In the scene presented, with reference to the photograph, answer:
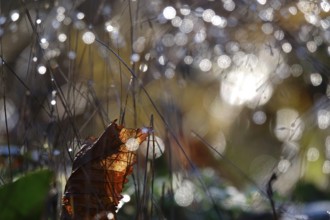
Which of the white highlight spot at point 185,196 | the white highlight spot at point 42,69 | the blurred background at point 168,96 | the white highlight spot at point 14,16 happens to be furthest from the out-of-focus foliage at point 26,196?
the white highlight spot at point 185,196

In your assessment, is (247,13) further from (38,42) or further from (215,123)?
(215,123)

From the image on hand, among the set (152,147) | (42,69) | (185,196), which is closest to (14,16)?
(42,69)

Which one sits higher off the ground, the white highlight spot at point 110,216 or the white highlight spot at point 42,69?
the white highlight spot at point 42,69

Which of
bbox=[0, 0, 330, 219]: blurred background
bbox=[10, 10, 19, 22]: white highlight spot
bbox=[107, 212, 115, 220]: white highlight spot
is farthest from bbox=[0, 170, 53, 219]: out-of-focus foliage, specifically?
bbox=[10, 10, 19, 22]: white highlight spot

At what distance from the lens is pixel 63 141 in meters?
1.37

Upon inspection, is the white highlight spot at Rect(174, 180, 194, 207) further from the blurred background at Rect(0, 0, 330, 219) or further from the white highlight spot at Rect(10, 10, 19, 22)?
the white highlight spot at Rect(10, 10, 19, 22)

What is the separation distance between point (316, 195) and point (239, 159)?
709 millimetres

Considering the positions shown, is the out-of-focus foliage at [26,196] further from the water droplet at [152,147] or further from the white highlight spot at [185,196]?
the white highlight spot at [185,196]

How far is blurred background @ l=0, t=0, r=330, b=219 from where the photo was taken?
1.39 metres

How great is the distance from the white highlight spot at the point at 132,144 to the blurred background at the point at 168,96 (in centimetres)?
4

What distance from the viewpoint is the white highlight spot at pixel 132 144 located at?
4.00 feet

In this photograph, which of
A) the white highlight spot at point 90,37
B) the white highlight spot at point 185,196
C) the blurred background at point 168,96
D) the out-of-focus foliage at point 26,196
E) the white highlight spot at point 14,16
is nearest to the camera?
the out-of-focus foliage at point 26,196

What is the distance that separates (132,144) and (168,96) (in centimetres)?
51

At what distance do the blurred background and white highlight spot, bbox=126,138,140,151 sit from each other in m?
0.04
